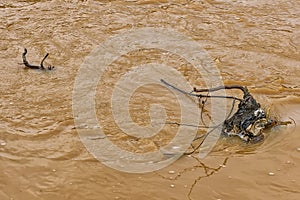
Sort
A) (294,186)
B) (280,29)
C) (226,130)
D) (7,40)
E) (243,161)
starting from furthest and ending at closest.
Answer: (280,29), (7,40), (226,130), (243,161), (294,186)

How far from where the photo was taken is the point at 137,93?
138 inches

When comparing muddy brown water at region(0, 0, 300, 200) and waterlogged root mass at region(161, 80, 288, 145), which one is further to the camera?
waterlogged root mass at region(161, 80, 288, 145)

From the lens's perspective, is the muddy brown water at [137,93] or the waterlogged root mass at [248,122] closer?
the muddy brown water at [137,93]

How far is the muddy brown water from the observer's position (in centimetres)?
254

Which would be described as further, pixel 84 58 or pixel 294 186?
pixel 84 58

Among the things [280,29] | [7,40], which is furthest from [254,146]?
[7,40]

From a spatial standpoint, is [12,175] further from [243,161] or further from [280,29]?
[280,29]

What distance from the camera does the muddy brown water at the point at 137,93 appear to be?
2.54 metres

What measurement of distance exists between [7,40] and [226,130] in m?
2.55

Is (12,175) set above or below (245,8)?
below

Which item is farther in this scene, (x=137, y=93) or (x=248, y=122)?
(x=137, y=93)

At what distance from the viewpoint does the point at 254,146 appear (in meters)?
2.88

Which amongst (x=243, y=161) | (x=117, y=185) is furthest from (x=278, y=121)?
(x=117, y=185)

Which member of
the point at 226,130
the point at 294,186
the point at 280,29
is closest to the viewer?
the point at 294,186
